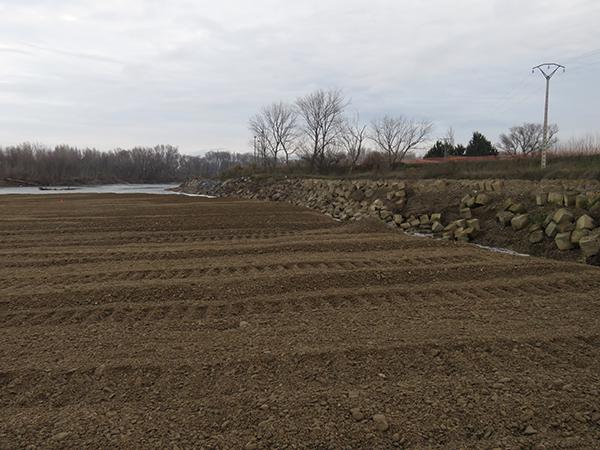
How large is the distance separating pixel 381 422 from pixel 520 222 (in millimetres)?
9033

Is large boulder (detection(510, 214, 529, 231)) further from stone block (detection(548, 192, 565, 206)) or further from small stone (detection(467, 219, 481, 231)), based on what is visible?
small stone (detection(467, 219, 481, 231))

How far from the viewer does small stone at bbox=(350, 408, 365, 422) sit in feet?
9.37

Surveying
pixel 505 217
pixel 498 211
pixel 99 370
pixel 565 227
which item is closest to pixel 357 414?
pixel 99 370

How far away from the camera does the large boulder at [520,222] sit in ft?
33.3

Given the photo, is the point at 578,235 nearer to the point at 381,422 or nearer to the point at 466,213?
the point at 466,213

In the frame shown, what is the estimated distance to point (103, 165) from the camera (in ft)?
386

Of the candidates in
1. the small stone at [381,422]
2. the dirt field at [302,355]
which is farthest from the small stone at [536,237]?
the small stone at [381,422]

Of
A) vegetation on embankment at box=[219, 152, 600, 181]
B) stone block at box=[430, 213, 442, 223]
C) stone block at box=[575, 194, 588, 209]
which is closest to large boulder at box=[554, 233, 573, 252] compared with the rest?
stone block at box=[575, 194, 588, 209]

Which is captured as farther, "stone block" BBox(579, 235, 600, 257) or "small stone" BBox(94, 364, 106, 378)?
"stone block" BBox(579, 235, 600, 257)

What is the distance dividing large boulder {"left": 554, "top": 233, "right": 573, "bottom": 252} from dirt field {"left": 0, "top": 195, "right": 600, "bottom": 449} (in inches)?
63.9

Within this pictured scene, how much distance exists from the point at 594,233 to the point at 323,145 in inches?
1486

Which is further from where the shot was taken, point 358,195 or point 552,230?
point 358,195

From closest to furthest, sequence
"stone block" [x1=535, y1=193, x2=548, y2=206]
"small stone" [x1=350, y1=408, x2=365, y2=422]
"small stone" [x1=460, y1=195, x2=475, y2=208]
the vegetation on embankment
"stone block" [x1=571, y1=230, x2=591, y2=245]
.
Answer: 1. "small stone" [x1=350, y1=408, x2=365, y2=422]
2. "stone block" [x1=571, y1=230, x2=591, y2=245]
3. "stone block" [x1=535, y1=193, x2=548, y2=206]
4. the vegetation on embankment
5. "small stone" [x1=460, y1=195, x2=475, y2=208]

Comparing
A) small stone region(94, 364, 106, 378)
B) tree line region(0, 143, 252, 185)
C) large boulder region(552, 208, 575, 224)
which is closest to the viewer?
small stone region(94, 364, 106, 378)
